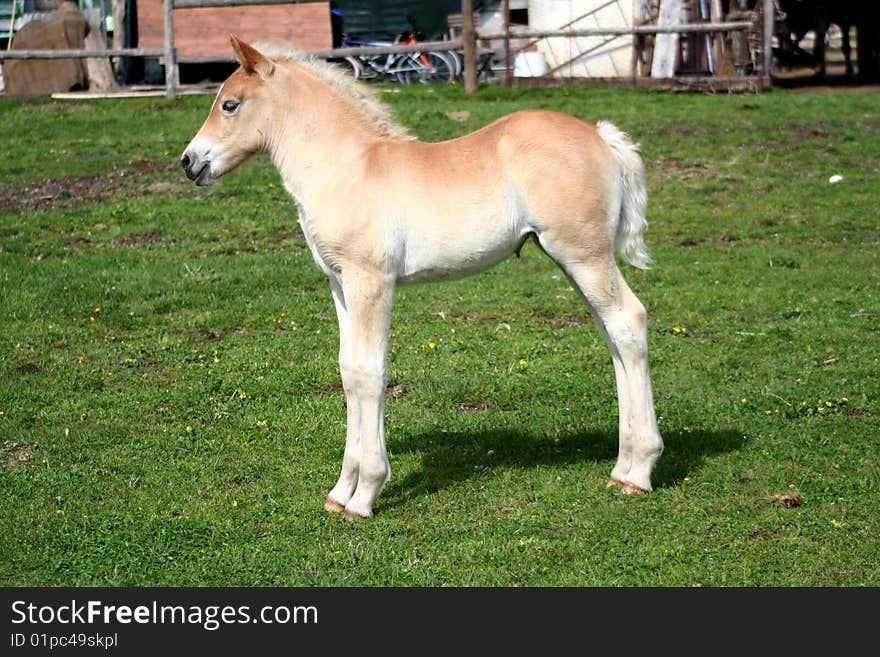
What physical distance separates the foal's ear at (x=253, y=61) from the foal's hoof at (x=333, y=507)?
247 centimetres

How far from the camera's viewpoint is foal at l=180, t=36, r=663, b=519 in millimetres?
6086

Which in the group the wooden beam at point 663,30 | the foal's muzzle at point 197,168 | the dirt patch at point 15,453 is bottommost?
the dirt patch at point 15,453

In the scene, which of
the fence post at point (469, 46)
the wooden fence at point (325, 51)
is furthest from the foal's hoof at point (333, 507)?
the fence post at point (469, 46)

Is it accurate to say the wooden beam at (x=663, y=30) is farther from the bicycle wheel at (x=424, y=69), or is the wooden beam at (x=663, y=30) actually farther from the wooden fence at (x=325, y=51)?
the bicycle wheel at (x=424, y=69)

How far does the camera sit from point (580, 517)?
621 cm

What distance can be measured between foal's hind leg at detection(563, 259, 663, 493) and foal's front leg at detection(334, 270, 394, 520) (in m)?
1.10

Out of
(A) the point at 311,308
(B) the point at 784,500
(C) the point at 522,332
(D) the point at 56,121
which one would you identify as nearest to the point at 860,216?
(C) the point at 522,332

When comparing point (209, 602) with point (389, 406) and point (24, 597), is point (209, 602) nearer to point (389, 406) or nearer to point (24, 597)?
point (24, 597)

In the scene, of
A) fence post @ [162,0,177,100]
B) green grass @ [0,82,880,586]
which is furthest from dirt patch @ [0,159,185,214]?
fence post @ [162,0,177,100]

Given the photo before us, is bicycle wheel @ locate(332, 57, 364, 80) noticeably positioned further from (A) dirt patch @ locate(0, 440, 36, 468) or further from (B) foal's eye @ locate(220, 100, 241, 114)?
(B) foal's eye @ locate(220, 100, 241, 114)

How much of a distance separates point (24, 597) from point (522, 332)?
5.34 metres

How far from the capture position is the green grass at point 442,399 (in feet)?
19.1

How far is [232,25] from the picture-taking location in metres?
23.1

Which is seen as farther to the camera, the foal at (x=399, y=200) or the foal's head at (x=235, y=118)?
the foal's head at (x=235, y=118)
